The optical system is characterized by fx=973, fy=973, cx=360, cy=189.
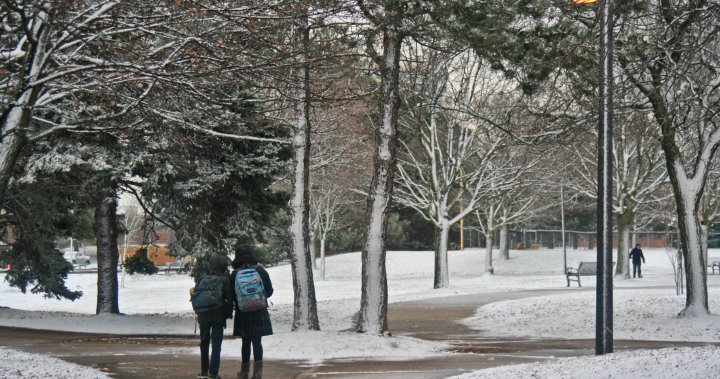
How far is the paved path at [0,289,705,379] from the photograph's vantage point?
41.7 feet

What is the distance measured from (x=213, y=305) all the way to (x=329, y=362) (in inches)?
126

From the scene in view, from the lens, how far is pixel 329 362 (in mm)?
14023

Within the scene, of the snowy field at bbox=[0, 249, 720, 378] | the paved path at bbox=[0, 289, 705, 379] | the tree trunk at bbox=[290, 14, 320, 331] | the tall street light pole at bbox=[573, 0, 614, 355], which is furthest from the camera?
the tree trunk at bbox=[290, 14, 320, 331]

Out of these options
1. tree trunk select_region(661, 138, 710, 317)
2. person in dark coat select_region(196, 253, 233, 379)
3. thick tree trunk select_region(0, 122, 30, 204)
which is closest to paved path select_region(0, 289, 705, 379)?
person in dark coat select_region(196, 253, 233, 379)

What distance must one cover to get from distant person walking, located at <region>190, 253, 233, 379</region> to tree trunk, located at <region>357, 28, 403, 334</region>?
216 inches

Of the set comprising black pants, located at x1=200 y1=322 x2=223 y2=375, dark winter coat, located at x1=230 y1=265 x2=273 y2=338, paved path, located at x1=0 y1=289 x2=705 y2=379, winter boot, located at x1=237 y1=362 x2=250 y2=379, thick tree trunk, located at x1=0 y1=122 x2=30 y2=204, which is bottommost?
paved path, located at x1=0 y1=289 x2=705 y2=379

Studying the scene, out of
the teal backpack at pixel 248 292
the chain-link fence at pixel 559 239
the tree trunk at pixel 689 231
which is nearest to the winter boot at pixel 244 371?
the teal backpack at pixel 248 292

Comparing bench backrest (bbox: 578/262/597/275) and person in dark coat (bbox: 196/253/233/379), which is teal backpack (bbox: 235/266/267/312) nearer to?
person in dark coat (bbox: 196/253/233/379)

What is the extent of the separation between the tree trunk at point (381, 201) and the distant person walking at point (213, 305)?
550 cm

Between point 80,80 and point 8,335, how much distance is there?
938cm

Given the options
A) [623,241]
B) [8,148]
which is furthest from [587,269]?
[8,148]

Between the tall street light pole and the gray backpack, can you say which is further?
the tall street light pole

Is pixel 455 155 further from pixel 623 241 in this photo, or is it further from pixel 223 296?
pixel 223 296

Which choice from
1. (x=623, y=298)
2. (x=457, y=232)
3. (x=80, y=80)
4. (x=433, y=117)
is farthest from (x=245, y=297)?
(x=457, y=232)
